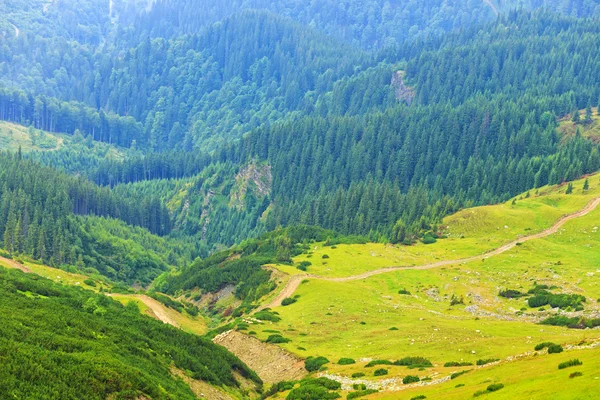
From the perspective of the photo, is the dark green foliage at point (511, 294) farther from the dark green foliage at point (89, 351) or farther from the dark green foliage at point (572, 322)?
the dark green foliage at point (89, 351)

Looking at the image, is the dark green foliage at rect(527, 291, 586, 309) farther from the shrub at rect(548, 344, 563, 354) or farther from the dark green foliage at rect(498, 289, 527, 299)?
the shrub at rect(548, 344, 563, 354)

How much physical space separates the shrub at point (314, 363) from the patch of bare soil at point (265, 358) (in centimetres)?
75

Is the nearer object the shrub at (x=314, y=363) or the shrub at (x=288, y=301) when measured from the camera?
the shrub at (x=314, y=363)

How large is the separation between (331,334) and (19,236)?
4647 inches

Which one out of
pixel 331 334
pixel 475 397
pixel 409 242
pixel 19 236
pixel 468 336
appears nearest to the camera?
pixel 475 397

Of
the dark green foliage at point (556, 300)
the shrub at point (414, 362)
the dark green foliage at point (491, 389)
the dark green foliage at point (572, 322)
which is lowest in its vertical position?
the dark green foliage at point (556, 300)

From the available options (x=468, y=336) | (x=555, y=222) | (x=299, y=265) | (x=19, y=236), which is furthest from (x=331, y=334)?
(x=19, y=236)

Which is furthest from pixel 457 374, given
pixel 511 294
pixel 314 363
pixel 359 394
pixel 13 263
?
pixel 13 263

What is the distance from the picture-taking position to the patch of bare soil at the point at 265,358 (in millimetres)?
92562

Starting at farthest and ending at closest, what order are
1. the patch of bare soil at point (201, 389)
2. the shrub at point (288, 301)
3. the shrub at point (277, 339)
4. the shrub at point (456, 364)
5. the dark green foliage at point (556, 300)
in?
the shrub at point (288, 301) < the dark green foliage at point (556, 300) < the shrub at point (277, 339) < the shrub at point (456, 364) < the patch of bare soil at point (201, 389)

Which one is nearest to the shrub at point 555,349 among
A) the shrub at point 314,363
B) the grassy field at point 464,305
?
the grassy field at point 464,305

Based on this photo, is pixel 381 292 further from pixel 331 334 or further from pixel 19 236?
pixel 19 236

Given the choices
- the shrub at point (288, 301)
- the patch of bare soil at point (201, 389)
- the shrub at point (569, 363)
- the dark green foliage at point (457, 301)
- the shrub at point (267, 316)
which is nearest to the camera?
the shrub at point (569, 363)

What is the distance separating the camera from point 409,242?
177 metres
